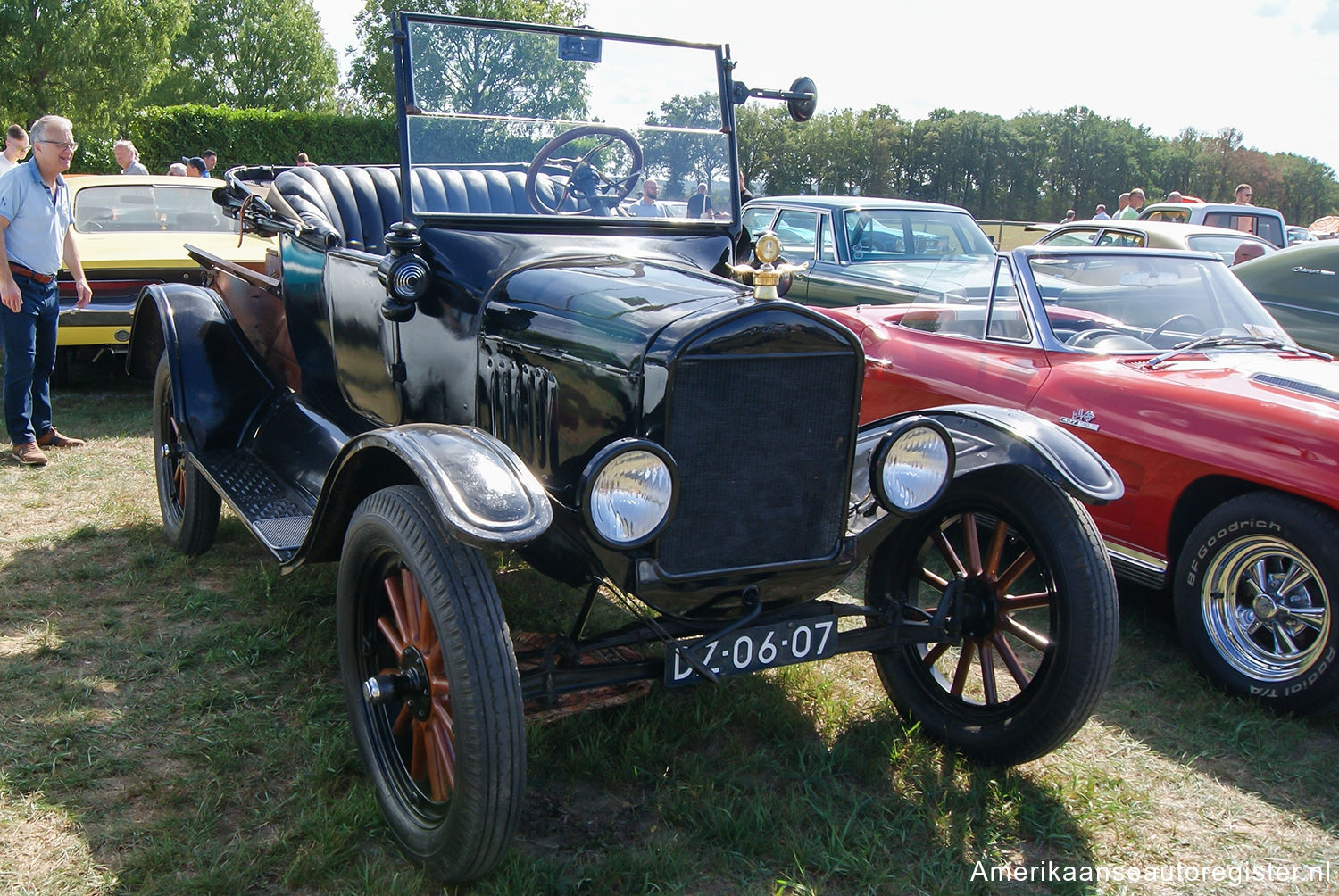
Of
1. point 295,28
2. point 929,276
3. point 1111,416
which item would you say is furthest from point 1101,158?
point 1111,416

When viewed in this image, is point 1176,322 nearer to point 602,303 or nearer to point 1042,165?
point 602,303

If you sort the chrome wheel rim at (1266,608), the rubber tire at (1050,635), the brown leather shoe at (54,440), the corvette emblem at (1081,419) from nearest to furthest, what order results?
the rubber tire at (1050,635) → the chrome wheel rim at (1266,608) → the corvette emblem at (1081,419) → the brown leather shoe at (54,440)

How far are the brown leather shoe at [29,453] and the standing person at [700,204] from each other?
4.12 meters

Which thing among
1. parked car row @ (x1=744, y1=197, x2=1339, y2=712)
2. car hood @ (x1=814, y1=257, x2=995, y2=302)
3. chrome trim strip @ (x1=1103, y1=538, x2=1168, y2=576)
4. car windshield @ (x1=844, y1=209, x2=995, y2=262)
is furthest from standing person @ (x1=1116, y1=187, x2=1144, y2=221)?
chrome trim strip @ (x1=1103, y1=538, x2=1168, y2=576)

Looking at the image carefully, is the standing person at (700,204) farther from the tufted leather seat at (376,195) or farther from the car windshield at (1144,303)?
the car windshield at (1144,303)

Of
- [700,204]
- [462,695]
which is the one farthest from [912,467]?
[700,204]

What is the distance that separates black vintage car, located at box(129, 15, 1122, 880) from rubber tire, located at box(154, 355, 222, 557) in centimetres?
23

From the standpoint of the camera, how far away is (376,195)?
4527mm

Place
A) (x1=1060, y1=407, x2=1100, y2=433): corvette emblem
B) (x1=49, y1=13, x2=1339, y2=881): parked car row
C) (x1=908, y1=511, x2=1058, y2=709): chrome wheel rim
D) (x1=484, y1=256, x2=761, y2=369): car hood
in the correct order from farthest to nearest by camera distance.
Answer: (x1=1060, y1=407, x2=1100, y2=433): corvette emblem → (x1=908, y1=511, x2=1058, y2=709): chrome wheel rim → (x1=484, y1=256, x2=761, y2=369): car hood → (x1=49, y1=13, x2=1339, y2=881): parked car row

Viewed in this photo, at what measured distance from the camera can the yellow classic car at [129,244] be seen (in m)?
6.66

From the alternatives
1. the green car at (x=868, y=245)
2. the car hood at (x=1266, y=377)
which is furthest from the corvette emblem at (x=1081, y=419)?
the green car at (x=868, y=245)

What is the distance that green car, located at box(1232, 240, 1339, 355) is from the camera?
19.7ft

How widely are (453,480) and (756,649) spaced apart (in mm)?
829

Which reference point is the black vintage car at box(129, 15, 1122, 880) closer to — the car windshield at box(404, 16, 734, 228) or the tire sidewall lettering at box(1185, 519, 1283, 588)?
the car windshield at box(404, 16, 734, 228)
